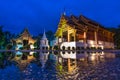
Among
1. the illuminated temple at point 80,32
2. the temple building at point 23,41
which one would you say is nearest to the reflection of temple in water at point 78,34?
the illuminated temple at point 80,32

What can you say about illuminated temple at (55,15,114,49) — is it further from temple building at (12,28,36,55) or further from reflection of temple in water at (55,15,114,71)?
temple building at (12,28,36,55)

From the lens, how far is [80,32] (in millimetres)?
51594

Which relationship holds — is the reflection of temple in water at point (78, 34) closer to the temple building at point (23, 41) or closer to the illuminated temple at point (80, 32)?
the illuminated temple at point (80, 32)

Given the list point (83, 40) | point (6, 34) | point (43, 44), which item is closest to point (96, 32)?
point (83, 40)

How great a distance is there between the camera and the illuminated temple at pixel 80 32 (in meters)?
50.1

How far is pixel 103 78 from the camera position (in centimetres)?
1038

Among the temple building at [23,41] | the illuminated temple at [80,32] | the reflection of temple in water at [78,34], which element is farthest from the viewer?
the temple building at [23,41]

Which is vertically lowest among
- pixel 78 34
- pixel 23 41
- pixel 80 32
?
pixel 23 41

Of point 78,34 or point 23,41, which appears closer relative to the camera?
point 78,34

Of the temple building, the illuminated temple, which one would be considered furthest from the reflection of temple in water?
the temple building

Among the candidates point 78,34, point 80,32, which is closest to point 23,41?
point 78,34

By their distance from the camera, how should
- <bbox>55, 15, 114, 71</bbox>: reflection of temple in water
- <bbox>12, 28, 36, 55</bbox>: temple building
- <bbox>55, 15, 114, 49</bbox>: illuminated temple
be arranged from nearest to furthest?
<bbox>55, 15, 114, 71</bbox>: reflection of temple in water < <bbox>55, 15, 114, 49</bbox>: illuminated temple < <bbox>12, 28, 36, 55</bbox>: temple building

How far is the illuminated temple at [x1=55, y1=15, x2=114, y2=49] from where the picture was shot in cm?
5009

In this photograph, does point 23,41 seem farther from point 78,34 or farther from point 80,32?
point 80,32
